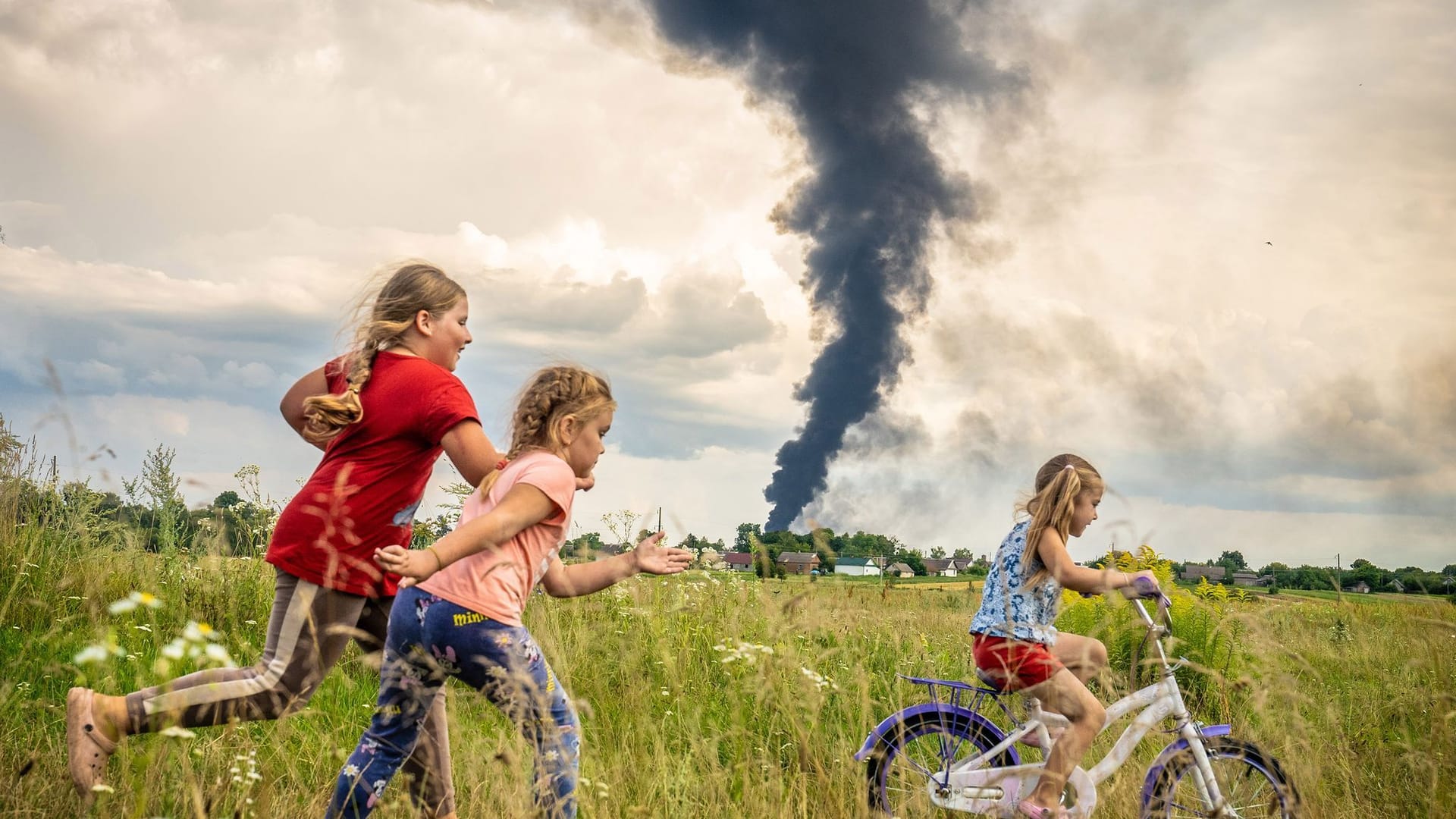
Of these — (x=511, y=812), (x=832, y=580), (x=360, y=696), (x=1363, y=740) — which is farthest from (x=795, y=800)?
(x=1363, y=740)

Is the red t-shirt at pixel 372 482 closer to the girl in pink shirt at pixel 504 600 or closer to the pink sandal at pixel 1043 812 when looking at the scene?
the girl in pink shirt at pixel 504 600

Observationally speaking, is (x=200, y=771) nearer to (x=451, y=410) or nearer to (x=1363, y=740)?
(x=451, y=410)

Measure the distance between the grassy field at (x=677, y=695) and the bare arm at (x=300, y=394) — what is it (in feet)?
2.75

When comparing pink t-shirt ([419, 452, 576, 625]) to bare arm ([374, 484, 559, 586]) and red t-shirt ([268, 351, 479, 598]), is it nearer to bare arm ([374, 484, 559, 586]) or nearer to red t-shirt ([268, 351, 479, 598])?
bare arm ([374, 484, 559, 586])

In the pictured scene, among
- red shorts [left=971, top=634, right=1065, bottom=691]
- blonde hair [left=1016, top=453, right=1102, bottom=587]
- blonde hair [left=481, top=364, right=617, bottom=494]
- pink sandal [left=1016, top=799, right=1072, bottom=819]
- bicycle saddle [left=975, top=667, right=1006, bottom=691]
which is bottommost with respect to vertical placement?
pink sandal [left=1016, top=799, right=1072, bottom=819]

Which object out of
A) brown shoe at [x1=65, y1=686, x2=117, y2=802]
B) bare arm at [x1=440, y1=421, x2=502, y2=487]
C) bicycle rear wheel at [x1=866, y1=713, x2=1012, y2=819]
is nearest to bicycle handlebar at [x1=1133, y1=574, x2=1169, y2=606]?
bicycle rear wheel at [x1=866, y1=713, x2=1012, y2=819]

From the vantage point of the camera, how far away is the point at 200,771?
3863 millimetres

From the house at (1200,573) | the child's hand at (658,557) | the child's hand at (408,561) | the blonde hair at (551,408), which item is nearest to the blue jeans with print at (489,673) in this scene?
the child's hand at (408,561)

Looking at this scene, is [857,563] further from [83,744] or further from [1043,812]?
[83,744]

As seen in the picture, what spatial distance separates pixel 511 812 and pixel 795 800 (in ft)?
4.49

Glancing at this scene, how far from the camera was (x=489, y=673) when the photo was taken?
116 inches

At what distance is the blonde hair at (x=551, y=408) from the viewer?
330cm

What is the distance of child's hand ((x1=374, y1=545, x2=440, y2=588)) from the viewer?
2.76 meters

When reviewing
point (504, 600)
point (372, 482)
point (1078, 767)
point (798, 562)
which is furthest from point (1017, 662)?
point (372, 482)
